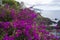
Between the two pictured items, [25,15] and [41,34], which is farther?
[25,15]

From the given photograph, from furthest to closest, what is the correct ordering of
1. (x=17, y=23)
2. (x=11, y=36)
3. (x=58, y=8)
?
1. (x=58, y=8)
2. (x=17, y=23)
3. (x=11, y=36)

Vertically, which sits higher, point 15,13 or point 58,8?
point 15,13

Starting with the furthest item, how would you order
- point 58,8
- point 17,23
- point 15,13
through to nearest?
point 58,8, point 15,13, point 17,23

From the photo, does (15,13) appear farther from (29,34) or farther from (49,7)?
(49,7)

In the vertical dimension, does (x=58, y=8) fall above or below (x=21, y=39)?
below

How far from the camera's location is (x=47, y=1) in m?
11.0

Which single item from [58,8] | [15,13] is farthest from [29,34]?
[58,8]

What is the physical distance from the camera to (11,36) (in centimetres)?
529

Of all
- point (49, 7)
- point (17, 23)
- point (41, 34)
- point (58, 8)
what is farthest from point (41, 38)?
point (58, 8)

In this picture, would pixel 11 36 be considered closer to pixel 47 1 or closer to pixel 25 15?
pixel 25 15

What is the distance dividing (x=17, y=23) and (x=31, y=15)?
39.9 inches

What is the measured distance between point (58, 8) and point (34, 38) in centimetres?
626

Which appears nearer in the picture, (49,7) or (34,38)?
(34,38)

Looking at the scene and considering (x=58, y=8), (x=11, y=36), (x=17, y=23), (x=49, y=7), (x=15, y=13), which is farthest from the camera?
(x=58, y=8)
